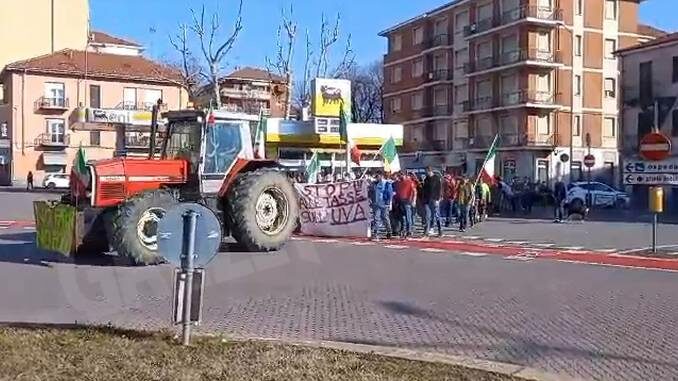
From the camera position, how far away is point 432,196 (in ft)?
70.4

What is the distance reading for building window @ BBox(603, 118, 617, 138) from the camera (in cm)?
Result: 6494

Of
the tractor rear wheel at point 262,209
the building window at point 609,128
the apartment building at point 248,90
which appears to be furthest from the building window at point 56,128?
the tractor rear wheel at point 262,209

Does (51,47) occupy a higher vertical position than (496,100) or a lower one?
higher

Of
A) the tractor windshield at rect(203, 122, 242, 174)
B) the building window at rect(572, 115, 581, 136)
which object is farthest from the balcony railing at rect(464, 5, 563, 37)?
the tractor windshield at rect(203, 122, 242, 174)

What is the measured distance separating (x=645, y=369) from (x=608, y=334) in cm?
150

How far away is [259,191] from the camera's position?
52.7ft

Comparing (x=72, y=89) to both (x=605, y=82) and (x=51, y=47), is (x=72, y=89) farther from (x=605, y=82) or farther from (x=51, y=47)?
(x=605, y=82)

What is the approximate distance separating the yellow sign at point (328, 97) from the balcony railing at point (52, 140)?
3666cm

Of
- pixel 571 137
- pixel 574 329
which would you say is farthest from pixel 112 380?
pixel 571 137

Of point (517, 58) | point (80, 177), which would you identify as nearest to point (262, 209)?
point (80, 177)

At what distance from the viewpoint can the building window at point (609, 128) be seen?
64.9 metres

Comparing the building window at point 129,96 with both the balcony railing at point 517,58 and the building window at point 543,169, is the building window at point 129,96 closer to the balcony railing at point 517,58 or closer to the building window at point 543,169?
the balcony railing at point 517,58

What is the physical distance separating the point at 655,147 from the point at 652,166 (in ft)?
1.90

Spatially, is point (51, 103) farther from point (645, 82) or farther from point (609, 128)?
point (645, 82)
